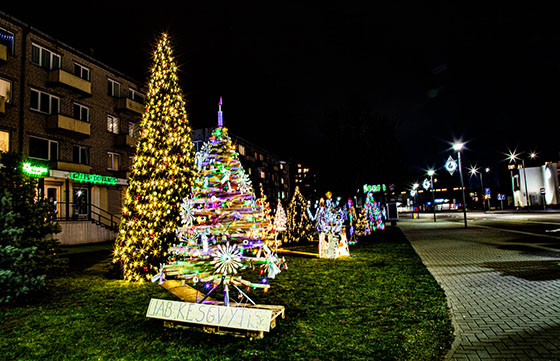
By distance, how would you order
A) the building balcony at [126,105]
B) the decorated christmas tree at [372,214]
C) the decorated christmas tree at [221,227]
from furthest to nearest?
1. the building balcony at [126,105]
2. the decorated christmas tree at [372,214]
3. the decorated christmas tree at [221,227]

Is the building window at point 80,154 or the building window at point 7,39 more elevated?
the building window at point 7,39

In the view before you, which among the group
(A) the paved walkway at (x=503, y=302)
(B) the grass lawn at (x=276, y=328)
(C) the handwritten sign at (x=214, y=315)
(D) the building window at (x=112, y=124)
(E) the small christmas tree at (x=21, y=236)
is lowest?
(A) the paved walkway at (x=503, y=302)

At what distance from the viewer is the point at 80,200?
24.4 meters

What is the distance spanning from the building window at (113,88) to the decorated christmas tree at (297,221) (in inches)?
801

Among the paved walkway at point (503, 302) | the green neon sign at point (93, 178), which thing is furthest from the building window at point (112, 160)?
the paved walkway at point (503, 302)

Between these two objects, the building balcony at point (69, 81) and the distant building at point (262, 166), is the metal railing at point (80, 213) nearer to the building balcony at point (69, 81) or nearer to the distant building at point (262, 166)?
the building balcony at point (69, 81)

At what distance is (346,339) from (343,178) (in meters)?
26.2

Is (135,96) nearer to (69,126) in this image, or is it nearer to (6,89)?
(69,126)

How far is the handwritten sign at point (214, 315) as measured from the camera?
14.4ft

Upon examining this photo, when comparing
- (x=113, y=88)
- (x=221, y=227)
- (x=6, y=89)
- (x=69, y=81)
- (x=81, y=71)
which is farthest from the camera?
(x=113, y=88)

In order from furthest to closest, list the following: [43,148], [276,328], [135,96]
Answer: [135,96]
[43,148]
[276,328]

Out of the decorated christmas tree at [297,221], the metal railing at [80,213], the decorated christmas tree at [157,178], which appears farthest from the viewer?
the metal railing at [80,213]

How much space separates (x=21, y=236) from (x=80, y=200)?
66.2ft

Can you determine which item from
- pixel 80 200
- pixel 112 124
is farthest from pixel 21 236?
pixel 112 124
